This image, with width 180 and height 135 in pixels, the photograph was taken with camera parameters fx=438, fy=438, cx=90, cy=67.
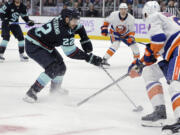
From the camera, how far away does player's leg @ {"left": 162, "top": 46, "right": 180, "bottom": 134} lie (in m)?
2.64

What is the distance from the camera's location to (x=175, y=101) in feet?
8.74

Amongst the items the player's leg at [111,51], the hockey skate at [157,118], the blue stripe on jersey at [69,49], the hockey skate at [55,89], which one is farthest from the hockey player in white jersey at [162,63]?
the player's leg at [111,51]

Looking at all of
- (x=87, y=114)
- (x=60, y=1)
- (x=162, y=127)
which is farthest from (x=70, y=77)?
(x=60, y=1)

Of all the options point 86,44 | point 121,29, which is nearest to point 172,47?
point 86,44

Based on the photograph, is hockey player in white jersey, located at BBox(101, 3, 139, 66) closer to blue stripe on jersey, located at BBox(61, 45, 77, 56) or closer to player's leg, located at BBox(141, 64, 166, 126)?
blue stripe on jersey, located at BBox(61, 45, 77, 56)

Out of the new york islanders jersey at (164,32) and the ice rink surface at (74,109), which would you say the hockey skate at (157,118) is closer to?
the ice rink surface at (74,109)

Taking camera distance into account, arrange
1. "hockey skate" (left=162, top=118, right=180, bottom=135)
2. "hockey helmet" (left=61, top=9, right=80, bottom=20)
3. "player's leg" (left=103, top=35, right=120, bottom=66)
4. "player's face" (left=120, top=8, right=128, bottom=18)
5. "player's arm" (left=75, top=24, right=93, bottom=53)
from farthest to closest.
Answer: "player's face" (left=120, top=8, right=128, bottom=18), "player's leg" (left=103, top=35, right=120, bottom=66), "player's arm" (left=75, top=24, right=93, bottom=53), "hockey helmet" (left=61, top=9, right=80, bottom=20), "hockey skate" (left=162, top=118, right=180, bottom=135)

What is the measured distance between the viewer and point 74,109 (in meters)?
3.51

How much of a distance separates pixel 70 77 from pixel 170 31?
2.56 m

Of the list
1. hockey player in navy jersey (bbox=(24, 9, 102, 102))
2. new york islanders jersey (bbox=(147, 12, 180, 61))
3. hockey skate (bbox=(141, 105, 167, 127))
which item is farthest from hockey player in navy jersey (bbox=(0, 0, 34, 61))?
new york islanders jersey (bbox=(147, 12, 180, 61))

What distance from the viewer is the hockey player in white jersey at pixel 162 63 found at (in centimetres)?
269

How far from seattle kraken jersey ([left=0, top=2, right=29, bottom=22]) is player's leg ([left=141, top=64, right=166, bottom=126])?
13.0 ft

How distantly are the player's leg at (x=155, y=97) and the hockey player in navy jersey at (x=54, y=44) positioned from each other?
70cm

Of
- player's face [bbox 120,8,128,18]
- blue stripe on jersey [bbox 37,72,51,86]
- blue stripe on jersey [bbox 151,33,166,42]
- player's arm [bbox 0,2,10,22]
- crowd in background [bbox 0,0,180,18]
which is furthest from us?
crowd in background [bbox 0,0,180,18]
